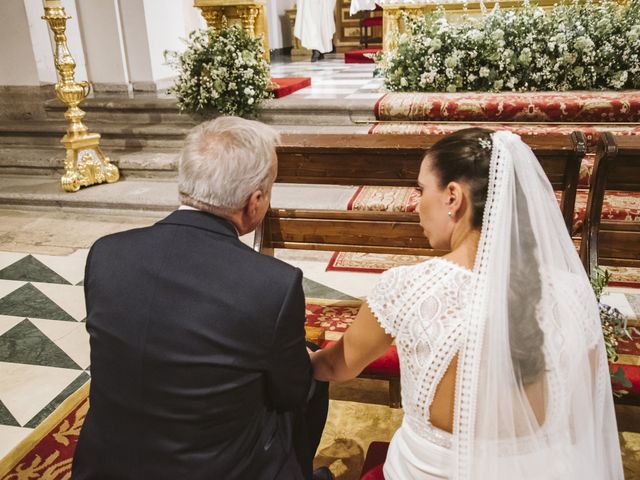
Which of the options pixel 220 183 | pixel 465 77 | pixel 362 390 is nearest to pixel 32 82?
pixel 465 77

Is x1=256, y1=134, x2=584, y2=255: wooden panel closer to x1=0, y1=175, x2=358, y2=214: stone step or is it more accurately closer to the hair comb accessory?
the hair comb accessory

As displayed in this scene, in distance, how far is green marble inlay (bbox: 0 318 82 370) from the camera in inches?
121

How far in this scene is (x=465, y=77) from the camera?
595cm

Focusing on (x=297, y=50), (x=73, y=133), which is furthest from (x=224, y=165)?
(x=297, y=50)

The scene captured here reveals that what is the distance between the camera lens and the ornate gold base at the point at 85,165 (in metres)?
5.71

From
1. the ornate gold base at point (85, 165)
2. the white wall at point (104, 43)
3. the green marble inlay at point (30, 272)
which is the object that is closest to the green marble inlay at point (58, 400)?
the green marble inlay at point (30, 272)

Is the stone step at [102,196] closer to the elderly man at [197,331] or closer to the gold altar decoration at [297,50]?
the elderly man at [197,331]

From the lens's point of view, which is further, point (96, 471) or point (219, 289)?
point (96, 471)

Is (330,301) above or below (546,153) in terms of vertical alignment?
below

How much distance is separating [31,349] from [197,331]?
240cm

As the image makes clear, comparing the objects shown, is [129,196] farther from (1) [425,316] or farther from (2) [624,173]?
(1) [425,316]

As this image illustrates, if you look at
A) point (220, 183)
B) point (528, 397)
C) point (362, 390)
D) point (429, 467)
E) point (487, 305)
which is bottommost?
point (362, 390)

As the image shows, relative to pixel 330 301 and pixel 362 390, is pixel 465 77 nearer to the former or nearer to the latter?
pixel 330 301

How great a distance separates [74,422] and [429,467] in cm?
179
